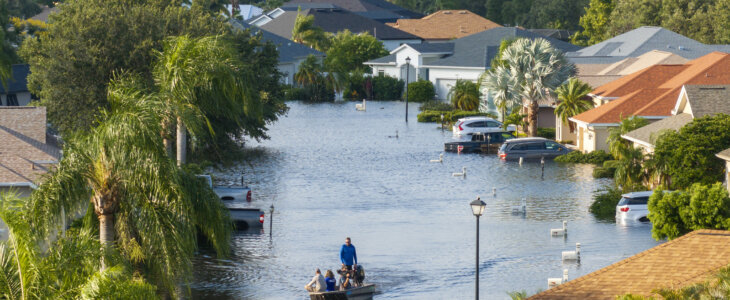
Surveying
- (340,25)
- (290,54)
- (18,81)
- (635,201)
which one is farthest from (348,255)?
(340,25)

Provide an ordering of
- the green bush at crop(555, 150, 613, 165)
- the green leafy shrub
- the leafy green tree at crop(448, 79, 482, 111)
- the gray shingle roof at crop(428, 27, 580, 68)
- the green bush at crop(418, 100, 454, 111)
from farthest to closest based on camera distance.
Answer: the gray shingle roof at crop(428, 27, 580, 68)
the green bush at crop(418, 100, 454, 111)
the leafy green tree at crop(448, 79, 482, 111)
the green bush at crop(555, 150, 613, 165)
the green leafy shrub

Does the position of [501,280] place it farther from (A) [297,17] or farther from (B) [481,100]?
(A) [297,17]

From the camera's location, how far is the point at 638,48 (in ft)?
306

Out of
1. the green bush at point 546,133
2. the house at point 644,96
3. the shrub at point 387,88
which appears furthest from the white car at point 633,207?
the shrub at point 387,88

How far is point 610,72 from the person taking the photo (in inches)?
3135

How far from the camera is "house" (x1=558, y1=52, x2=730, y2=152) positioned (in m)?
61.2

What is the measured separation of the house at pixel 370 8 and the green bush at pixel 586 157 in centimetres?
10811

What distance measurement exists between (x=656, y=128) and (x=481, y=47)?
49658 millimetres

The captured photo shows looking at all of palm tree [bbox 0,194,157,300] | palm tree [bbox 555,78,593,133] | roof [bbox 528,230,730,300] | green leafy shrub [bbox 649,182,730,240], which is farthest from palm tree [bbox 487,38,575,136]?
palm tree [bbox 0,194,157,300]

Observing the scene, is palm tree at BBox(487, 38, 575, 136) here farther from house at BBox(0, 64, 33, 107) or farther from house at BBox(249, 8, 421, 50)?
house at BBox(249, 8, 421, 50)

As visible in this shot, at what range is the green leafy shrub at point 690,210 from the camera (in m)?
33.8

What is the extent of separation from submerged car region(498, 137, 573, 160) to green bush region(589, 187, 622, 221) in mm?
15904

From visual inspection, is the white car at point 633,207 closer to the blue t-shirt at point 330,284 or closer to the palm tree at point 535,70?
the blue t-shirt at point 330,284

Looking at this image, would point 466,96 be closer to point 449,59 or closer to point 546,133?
point 449,59
